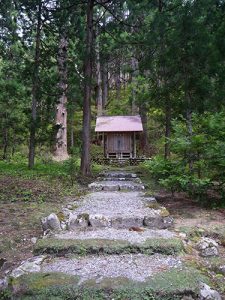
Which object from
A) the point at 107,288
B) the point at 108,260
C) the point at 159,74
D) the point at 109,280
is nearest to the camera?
the point at 107,288

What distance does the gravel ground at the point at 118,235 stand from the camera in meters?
4.48

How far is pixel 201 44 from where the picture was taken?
27.5 feet

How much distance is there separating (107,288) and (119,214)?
7.94 ft

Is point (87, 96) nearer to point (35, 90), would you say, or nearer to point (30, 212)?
point (35, 90)

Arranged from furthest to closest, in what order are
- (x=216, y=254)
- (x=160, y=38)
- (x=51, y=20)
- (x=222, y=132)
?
1. (x=51, y=20)
2. (x=160, y=38)
3. (x=222, y=132)
4. (x=216, y=254)

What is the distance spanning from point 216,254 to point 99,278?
171cm

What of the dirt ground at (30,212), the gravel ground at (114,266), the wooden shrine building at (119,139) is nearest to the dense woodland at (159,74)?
the dirt ground at (30,212)

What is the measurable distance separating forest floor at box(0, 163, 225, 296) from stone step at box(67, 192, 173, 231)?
0.35 metres

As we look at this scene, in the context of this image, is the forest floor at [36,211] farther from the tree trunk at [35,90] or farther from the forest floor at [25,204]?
the tree trunk at [35,90]

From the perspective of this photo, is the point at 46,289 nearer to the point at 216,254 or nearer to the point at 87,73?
the point at 216,254

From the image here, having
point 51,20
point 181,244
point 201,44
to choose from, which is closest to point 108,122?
point 51,20

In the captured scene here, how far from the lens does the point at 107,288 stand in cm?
318

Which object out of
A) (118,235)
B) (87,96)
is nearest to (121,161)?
(87,96)

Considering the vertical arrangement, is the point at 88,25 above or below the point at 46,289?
above
